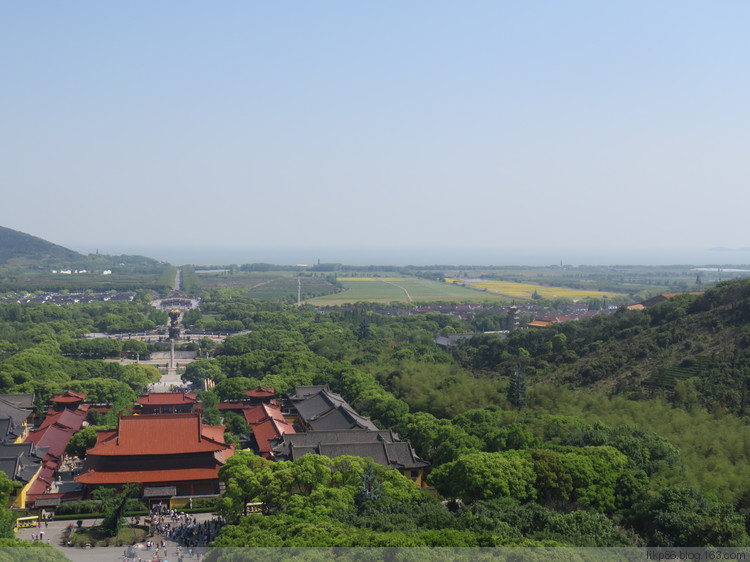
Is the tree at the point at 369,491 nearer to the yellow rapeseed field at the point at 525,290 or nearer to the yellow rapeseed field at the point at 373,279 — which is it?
the yellow rapeseed field at the point at 525,290

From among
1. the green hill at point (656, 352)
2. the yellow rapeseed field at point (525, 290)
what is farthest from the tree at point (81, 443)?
the yellow rapeseed field at point (525, 290)

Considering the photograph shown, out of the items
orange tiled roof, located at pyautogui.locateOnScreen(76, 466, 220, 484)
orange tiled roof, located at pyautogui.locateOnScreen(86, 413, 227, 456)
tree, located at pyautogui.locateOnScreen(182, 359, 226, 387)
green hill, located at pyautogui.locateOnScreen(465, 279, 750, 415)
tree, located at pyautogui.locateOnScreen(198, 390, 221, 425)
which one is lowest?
tree, located at pyautogui.locateOnScreen(182, 359, 226, 387)

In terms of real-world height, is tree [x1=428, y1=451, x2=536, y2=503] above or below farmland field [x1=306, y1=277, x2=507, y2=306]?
above

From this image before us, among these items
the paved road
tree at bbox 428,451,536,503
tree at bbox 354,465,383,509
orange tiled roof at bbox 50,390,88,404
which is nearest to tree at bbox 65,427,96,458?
the paved road

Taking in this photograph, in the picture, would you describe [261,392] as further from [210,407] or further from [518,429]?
[518,429]

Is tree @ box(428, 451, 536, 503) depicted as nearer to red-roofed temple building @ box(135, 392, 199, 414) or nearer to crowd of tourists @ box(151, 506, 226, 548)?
crowd of tourists @ box(151, 506, 226, 548)

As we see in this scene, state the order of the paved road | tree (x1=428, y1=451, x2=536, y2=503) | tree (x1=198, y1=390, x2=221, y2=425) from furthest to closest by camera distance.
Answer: tree (x1=198, y1=390, x2=221, y2=425) → tree (x1=428, y1=451, x2=536, y2=503) → the paved road

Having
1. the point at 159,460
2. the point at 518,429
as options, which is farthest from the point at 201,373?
the point at 518,429

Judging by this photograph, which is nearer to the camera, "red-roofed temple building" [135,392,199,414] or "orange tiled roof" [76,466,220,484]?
"orange tiled roof" [76,466,220,484]
